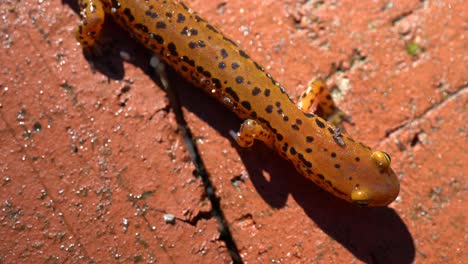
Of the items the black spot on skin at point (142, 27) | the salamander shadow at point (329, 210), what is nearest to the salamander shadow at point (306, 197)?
the salamander shadow at point (329, 210)

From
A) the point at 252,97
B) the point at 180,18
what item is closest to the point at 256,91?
the point at 252,97

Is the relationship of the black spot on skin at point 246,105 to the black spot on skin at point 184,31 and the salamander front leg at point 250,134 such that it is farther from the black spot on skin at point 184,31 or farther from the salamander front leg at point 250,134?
the black spot on skin at point 184,31

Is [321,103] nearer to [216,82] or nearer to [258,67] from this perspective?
[258,67]

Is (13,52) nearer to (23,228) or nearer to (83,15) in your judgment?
(83,15)

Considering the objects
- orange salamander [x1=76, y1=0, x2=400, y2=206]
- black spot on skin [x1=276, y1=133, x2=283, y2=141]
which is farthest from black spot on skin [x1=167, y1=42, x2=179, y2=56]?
black spot on skin [x1=276, y1=133, x2=283, y2=141]

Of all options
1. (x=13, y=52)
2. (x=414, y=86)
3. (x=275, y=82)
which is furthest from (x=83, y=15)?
(x=414, y=86)

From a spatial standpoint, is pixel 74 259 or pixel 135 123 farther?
pixel 135 123
